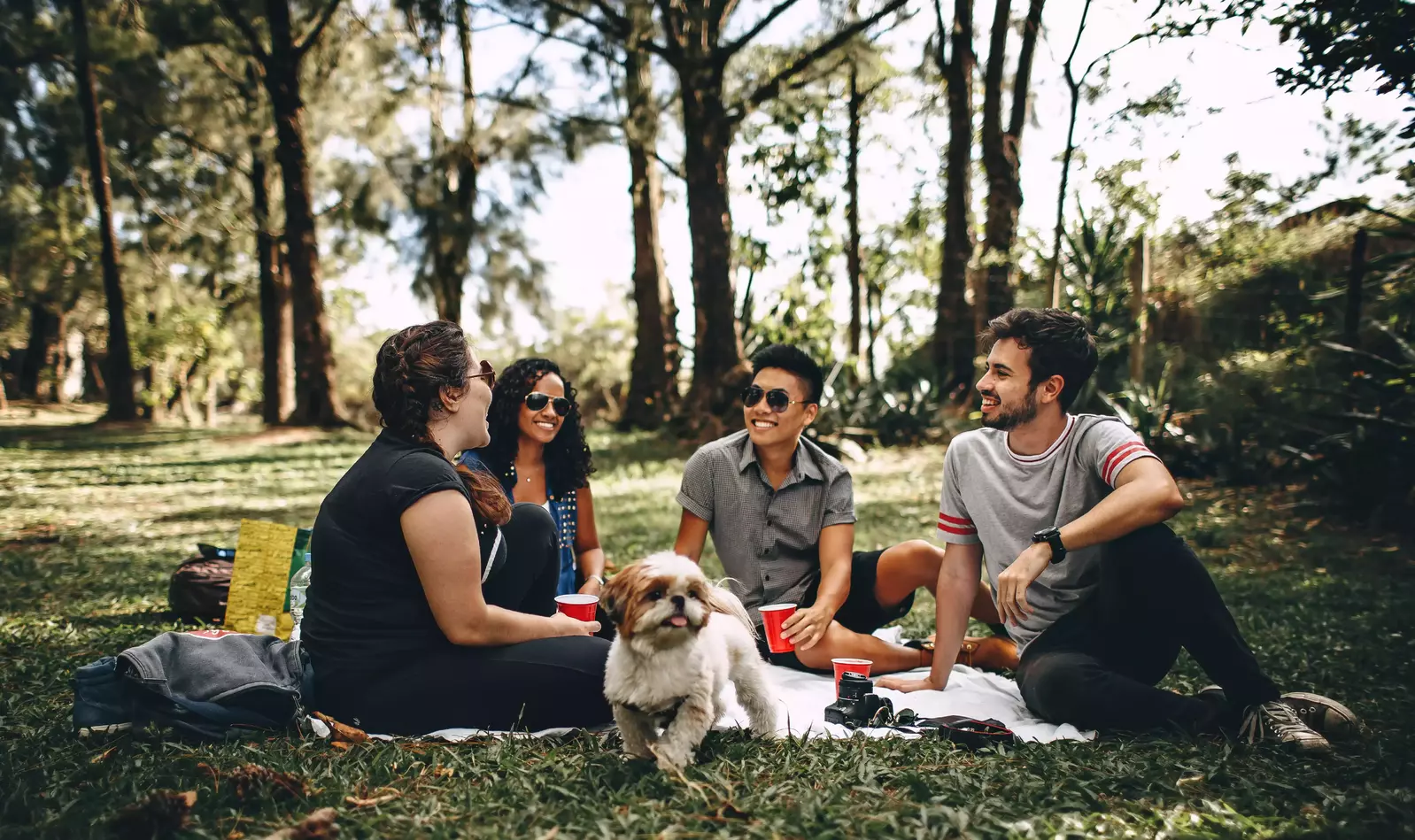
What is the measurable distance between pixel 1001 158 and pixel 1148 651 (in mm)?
12797

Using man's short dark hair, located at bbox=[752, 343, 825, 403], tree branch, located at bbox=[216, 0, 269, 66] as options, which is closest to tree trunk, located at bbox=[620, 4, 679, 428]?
tree branch, located at bbox=[216, 0, 269, 66]

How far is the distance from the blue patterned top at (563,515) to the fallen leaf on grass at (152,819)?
6.39ft

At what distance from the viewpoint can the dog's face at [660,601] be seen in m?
2.53

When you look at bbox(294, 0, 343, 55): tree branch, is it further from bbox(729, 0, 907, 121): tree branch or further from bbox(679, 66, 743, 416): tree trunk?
bbox(729, 0, 907, 121): tree branch

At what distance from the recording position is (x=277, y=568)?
167 inches

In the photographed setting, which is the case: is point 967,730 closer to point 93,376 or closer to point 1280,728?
point 1280,728

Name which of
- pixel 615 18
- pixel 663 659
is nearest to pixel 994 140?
pixel 615 18

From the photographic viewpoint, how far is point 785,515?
13.0ft

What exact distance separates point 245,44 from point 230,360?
2127 centimetres

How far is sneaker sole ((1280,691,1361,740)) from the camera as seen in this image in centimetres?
296

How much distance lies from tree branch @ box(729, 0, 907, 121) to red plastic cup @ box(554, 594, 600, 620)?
985 centimetres

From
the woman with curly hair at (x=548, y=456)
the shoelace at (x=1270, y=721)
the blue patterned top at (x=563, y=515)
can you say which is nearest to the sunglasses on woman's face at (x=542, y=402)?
the woman with curly hair at (x=548, y=456)

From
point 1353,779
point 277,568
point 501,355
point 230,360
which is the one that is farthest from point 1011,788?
point 230,360

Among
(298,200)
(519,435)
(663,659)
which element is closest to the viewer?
(663,659)
